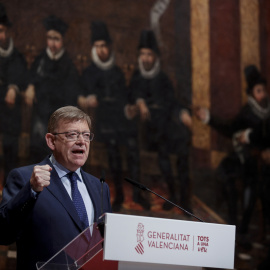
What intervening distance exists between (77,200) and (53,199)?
0.16 metres

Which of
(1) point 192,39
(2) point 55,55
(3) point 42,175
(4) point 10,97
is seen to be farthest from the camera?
(1) point 192,39

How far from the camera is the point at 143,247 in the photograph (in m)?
2.69

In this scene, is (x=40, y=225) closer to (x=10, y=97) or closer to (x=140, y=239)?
(x=140, y=239)

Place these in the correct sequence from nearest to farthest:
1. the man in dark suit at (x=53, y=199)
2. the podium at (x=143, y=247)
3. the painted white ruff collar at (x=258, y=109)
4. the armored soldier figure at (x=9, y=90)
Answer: the podium at (x=143, y=247) < the man in dark suit at (x=53, y=199) < the armored soldier figure at (x=9, y=90) < the painted white ruff collar at (x=258, y=109)

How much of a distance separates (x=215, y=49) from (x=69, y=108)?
21.6 ft

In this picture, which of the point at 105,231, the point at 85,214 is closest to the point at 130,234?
the point at 105,231

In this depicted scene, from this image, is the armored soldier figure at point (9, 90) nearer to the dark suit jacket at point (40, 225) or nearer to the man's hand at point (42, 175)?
the dark suit jacket at point (40, 225)

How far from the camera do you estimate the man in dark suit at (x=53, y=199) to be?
2.99 meters

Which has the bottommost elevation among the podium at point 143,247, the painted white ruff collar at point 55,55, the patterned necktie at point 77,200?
the podium at point 143,247

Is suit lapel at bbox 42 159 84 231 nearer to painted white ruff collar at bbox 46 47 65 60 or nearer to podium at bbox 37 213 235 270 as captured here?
podium at bbox 37 213 235 270

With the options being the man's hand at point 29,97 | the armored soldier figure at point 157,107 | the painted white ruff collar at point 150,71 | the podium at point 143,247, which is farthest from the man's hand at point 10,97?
the podium at point 143,247

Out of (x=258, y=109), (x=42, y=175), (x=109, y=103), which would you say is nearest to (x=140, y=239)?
(x=42, y=175)

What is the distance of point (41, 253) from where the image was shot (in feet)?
10.2

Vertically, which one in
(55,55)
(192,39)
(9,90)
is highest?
(192,39)
